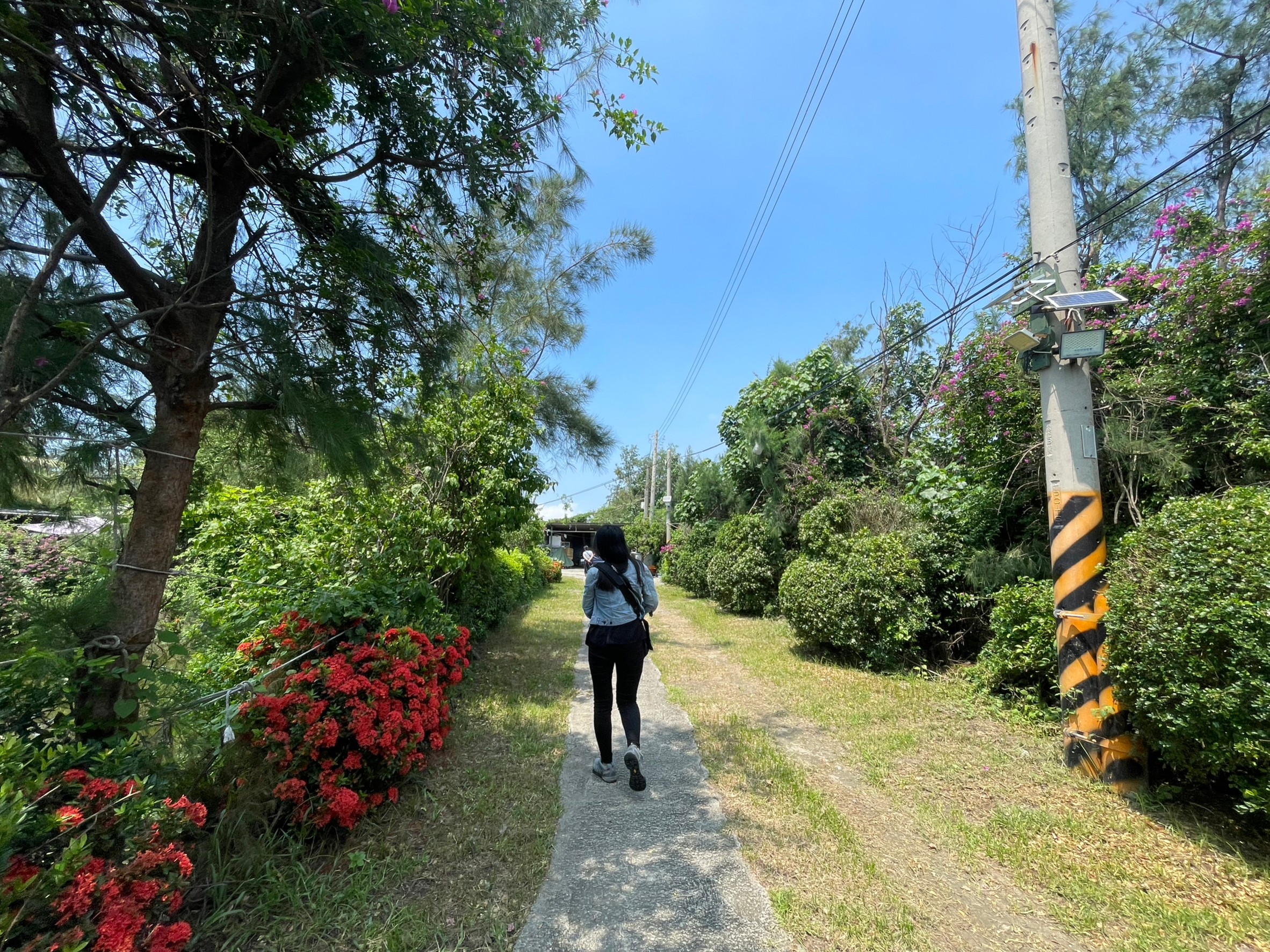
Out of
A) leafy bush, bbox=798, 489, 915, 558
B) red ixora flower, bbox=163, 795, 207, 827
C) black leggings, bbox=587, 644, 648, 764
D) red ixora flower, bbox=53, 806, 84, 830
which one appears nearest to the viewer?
red ixora flower, bbox=53, 806, 84, 830

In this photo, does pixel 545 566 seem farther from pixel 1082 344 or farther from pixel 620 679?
pixel 1082 344

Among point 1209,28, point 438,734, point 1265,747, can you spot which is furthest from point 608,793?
point 1209,28

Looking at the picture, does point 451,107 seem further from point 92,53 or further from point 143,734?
point 143,734

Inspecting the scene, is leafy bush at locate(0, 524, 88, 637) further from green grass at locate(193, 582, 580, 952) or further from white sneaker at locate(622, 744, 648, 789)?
white sneaker at locate(622, 744, 648, 789)

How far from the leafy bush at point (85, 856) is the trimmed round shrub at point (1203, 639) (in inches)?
161

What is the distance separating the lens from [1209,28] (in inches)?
313

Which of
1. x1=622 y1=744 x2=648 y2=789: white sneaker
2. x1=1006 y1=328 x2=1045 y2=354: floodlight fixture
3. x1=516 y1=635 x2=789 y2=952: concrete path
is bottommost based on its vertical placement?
x1=516 y1=635 x2=789 y2=952: concrete path

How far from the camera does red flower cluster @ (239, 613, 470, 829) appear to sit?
245 centimetres

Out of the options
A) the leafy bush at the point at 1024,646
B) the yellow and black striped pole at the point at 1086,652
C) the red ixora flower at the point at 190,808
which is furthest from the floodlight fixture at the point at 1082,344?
the red ixora flower at the point at 190,808

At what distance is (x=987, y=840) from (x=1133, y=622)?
1442 mm

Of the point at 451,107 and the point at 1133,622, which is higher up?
the point at 451,107

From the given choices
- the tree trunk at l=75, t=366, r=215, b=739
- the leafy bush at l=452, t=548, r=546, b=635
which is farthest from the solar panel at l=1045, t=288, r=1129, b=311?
the leafy bush at l=452, t=548, r=546, b=635

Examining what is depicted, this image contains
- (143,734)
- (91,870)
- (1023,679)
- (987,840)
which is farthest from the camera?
(1023,679)

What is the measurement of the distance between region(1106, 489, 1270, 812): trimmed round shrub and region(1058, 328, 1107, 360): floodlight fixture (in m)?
1.03
